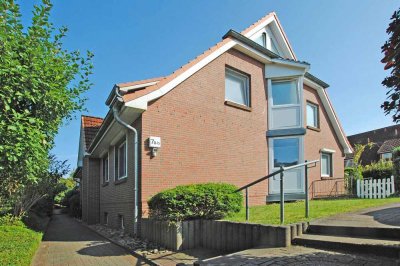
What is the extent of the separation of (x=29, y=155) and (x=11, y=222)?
20.4ft

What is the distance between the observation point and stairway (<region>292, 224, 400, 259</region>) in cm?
469

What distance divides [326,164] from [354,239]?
1222cm

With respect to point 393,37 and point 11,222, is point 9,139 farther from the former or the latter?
point 11,222

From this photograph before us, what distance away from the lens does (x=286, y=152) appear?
13.4 metres

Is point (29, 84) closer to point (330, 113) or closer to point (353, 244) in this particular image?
point (353, 244)

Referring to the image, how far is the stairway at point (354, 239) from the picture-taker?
469 cm

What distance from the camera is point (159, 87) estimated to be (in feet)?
31.0

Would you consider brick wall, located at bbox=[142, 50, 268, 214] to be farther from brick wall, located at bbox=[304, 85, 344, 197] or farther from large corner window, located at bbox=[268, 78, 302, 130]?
brick wall, located at bbox=[304, 85, 344, 197]

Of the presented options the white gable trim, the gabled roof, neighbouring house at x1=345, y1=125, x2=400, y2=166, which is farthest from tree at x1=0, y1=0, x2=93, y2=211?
the gabled roof

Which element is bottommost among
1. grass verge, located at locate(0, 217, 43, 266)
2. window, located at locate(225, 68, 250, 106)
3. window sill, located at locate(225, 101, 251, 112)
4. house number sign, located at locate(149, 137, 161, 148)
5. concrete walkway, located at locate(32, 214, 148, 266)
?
concrete walkway, located at locate(32, 214, 148, 266)

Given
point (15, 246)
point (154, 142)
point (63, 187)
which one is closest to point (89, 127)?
Result: point (63, 187)

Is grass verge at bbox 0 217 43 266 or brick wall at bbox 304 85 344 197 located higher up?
brick wall at bbox 304 85 344 197

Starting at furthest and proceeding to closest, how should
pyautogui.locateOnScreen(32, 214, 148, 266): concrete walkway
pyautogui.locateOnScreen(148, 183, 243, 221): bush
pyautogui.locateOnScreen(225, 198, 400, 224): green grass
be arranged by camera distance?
pyautogui.locateOnScreen(148, 183, 243, 221): bush, pyautogui.locateOnScreen(32, 214, 148, 266): concrete walkway, pyautogui.locateOnScreen(225, 198, 400, 224): green grass

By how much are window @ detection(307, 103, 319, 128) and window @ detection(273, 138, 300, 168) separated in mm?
2824
